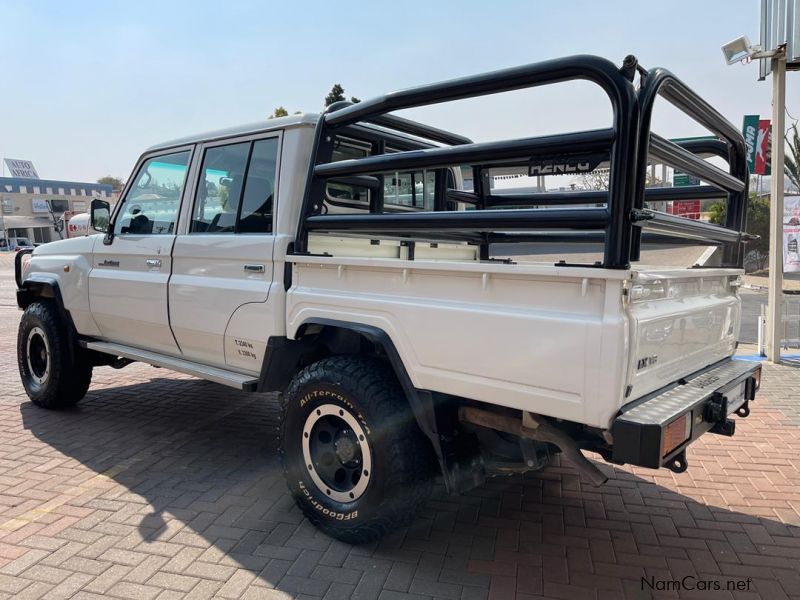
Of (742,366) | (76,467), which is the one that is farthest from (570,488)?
(76,467)

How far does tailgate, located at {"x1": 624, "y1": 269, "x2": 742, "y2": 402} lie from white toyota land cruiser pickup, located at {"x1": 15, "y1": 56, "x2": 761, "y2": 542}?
16 millimetres

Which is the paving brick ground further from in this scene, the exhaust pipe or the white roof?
the white roof

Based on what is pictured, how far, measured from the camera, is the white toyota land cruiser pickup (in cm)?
230

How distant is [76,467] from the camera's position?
4113mm

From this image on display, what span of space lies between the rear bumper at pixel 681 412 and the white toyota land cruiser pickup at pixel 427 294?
0.01 meters

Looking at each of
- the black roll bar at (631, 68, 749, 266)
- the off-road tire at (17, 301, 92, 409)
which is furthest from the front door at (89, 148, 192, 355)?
the black roll bar at (631, 68, 749, 266)

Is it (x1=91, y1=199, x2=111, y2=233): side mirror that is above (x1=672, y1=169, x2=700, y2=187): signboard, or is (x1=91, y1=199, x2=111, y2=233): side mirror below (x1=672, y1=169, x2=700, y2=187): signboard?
below

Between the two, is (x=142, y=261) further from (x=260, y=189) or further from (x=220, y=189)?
(x=260, y=189)

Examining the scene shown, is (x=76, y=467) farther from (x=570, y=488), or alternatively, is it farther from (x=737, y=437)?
(x=737, y=437)

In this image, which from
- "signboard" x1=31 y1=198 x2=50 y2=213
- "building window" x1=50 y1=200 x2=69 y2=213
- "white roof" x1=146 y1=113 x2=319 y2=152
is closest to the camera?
"white roof" x1=146 y1=113 x2=319 y2=152

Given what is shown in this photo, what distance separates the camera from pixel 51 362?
5.20m

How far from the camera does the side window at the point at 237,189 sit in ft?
11.9

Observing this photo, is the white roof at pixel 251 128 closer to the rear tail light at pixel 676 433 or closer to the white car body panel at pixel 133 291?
the white car body panel at pixel 133 291
